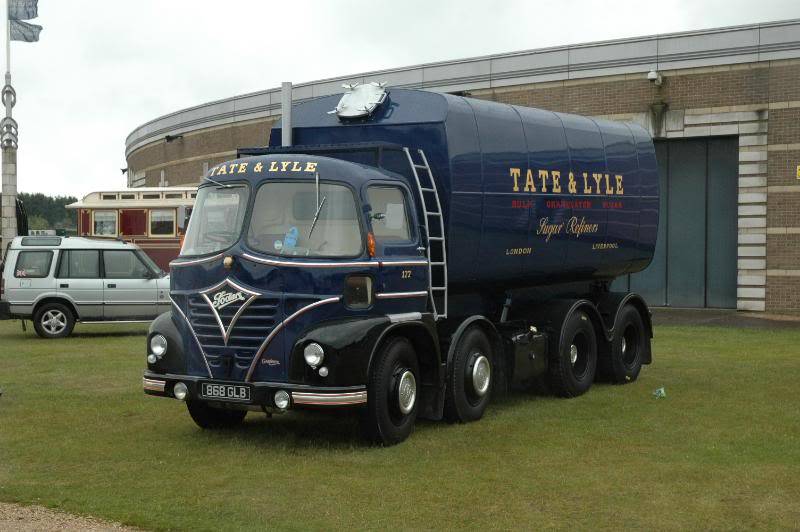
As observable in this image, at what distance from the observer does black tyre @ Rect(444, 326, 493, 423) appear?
1070cm

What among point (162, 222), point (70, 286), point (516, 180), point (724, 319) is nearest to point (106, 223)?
point (162, 222)

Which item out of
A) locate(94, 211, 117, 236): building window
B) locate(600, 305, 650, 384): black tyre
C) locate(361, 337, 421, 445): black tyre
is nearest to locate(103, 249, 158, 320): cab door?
locate(94, 211, 117, 236): building window

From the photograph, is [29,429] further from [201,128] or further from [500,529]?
[201,128]

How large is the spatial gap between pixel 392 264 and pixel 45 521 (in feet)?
12.7

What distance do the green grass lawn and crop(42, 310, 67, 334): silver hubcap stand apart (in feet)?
23.6

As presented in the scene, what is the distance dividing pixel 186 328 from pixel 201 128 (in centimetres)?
3318

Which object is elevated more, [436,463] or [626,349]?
[626,349]

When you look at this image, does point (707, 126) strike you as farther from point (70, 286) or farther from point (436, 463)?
point (436, 463)

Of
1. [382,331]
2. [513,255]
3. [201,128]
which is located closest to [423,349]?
[382,331]

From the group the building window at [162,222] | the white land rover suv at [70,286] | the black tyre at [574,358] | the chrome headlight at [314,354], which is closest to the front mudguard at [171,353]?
the chrome headlight at [314,354]

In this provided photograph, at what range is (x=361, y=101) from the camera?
1114 cm

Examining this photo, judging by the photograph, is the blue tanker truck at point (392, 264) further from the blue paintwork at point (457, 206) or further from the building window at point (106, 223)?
the building window at point (106, 223)

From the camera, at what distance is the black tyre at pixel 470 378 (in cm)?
1070

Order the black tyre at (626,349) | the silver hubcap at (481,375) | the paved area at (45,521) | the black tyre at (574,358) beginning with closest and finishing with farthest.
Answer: the paved area at (45,521) → the silver hubcap at (481,375) → the black tyre at (574,358) → the black tyre at (626,349)
